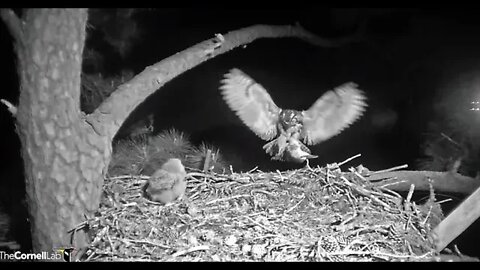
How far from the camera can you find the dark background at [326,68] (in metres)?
4.00

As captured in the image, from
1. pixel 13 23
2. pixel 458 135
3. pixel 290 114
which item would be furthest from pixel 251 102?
pixel 13 23

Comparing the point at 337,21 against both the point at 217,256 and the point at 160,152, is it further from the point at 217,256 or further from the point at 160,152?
the point at 217,256

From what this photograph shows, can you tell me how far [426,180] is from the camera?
3217 millimetres

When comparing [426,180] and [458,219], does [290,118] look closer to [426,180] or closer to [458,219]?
Answer: [426,180]

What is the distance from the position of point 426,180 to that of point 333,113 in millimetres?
1170

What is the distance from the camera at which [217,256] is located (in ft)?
6.84

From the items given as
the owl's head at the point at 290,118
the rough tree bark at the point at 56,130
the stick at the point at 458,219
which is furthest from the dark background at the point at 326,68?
the rough tree bark at the point at 56,130

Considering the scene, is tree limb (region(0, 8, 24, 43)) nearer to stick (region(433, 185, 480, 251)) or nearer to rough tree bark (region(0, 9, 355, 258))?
rough tree bark (region(0, 9, 355, 258))

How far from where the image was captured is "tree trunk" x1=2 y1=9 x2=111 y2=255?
2.04 m

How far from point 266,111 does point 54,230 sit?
250cm

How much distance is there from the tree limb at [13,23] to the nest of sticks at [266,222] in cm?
106

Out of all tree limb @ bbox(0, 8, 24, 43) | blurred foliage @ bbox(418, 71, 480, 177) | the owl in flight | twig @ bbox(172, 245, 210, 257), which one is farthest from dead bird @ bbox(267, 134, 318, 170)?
tree limb @ bbox(0, 8, 24, 43)
